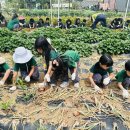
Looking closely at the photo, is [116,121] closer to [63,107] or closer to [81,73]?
[63,107]

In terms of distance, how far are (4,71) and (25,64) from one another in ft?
1.54

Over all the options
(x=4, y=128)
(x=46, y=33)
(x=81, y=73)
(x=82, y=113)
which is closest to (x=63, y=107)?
(x=82, y=113)

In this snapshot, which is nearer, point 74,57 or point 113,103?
point 113,103

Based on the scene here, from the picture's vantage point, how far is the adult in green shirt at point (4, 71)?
445 centimetres

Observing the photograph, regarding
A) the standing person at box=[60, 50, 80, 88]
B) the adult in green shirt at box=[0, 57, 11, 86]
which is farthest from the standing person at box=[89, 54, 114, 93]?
the adult in green shirt at box=[0, 57, 11, 86]

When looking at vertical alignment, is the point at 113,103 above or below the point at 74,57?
below

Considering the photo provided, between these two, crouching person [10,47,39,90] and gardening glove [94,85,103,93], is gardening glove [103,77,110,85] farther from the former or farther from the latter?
crouching person [10,47,39,90]

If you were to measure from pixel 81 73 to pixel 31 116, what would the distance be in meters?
2.13

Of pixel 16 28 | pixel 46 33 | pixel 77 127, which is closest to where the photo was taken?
pixel 77 127

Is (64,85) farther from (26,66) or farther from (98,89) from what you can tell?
(26,66)

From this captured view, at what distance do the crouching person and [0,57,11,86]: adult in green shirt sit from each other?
0.15 metres

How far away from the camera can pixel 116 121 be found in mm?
3422

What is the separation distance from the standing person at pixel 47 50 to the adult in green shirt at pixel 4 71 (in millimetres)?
737

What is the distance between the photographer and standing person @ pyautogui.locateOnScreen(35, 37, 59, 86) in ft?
12.9
